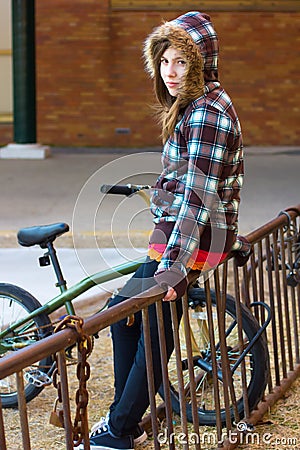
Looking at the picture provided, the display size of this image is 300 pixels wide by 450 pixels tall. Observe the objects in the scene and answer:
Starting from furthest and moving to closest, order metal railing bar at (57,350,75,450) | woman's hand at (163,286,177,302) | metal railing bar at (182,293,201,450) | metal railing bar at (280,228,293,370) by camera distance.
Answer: metal railing bar at (280,228,293,370)
metal railing bar at (182,293,201,450)
woman's hand at (163,286,177,302)
metal railing bar at (57,350,75,450)

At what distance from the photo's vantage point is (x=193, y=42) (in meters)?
2.70

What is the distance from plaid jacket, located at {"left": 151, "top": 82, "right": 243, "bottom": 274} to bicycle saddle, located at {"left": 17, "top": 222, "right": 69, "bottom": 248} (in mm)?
804

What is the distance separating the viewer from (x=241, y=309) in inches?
135

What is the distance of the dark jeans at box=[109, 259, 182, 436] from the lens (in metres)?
2.97

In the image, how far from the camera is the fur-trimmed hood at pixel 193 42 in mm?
2688

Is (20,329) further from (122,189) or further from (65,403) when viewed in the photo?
(65,403)

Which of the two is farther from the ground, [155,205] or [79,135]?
[155,205]

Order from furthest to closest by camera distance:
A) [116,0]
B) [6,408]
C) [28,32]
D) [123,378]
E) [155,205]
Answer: [116,0]
[28,32]
[6,408]
[123,378]
[155,205]

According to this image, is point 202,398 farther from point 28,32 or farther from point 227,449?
point 28,32

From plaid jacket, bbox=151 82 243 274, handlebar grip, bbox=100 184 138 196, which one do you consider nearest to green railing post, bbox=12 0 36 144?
handlebar grip, bbox=100 184 138 196

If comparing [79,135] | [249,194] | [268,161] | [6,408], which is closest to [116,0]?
[79,135]

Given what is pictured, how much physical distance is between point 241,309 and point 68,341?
53.6 inches

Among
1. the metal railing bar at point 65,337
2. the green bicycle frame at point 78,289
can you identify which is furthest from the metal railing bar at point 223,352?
the metal railing bar at point 65,337

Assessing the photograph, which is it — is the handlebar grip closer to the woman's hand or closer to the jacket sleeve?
the jacket sleeve
